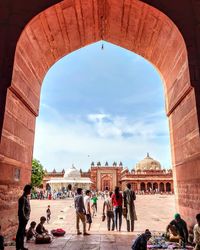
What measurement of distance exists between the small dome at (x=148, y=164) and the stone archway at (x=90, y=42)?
57.7m

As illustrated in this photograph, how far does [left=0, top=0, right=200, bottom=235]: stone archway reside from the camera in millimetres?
5727

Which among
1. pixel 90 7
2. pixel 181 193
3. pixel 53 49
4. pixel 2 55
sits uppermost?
pixel 90 7

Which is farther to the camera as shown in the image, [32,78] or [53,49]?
[53,49]

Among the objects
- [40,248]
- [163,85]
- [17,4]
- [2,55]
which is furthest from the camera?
[163,85]

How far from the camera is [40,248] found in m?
5.34

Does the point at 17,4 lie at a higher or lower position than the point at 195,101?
higher

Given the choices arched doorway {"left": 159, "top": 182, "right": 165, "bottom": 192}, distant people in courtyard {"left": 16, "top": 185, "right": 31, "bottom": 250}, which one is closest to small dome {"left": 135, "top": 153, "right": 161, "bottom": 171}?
arched doorway {"left": 159, "top": 182, "right": 165, "bottom": 192}

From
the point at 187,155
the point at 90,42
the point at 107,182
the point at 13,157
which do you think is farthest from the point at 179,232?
the point at 107,182

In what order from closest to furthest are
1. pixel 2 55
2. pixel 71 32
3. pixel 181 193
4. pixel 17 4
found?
pixel 2 55
pixel 17 4
pixel 181 193
pixel 71 32

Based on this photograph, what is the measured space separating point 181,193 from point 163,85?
139 inches

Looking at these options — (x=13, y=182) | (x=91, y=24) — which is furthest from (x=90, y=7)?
(x=13, y=182)

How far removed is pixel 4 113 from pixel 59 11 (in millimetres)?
3066

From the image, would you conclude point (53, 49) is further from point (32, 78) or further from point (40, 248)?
point (40, 248)

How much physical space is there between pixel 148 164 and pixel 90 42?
2335 inches
